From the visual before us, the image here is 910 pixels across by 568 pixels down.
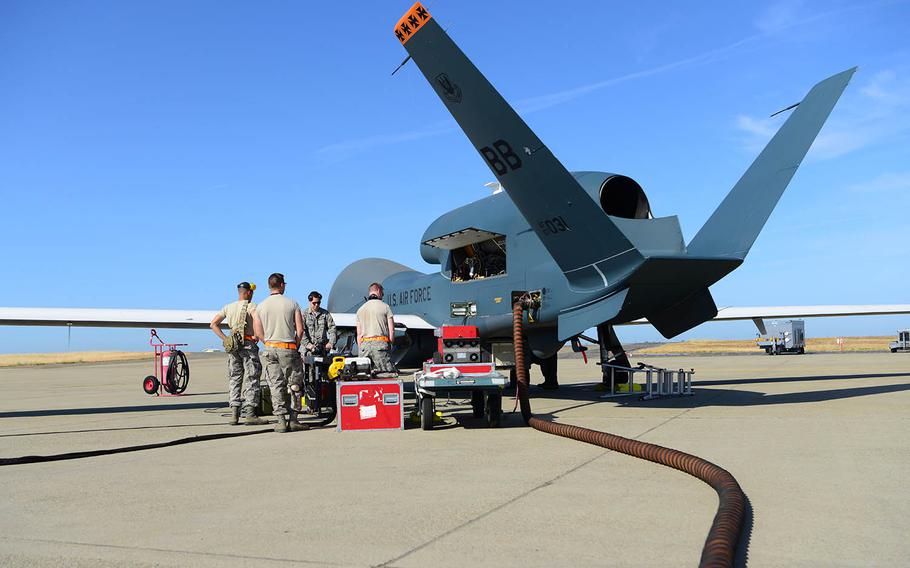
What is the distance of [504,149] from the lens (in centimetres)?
968

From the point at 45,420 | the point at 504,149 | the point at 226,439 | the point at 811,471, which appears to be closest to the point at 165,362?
the point at 45,420

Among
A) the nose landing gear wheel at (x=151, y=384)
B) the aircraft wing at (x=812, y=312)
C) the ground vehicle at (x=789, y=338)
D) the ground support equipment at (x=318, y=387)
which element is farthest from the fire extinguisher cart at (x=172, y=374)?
the ground vehicle at (x=789, y=338)

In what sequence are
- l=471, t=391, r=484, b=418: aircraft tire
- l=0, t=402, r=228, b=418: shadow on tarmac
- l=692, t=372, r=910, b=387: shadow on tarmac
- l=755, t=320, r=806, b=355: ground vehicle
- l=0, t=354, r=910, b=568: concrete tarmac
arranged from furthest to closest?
l=755, t=320, r=806, b=355: ground vehicle
l=692, t=372, r=910, b=387: shadow on tarmac
l=0, t=402, r=228, b=418: shadow on tarmac
l=471, t=391, r=484, b=418: aircraft tire
l=0, t=354, r=910, b=568: concrete tarmac

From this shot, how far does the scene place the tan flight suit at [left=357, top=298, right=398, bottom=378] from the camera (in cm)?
1039

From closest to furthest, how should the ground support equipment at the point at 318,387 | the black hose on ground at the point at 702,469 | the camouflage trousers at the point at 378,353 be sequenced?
the black hose on ground at the point at 702,469
the camouflage trousers at the point at 378,353
the ground support equipment at the point at 318,387

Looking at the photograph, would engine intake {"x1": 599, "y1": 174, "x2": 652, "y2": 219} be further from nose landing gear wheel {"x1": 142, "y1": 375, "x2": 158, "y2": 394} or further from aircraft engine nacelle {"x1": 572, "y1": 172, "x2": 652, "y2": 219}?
nose landing gear wheel {"x1": 142, "y1": 375, "x2": 158, "y2": 394}

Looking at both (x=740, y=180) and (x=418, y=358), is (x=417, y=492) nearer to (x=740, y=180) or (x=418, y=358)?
(x=740, y=180)

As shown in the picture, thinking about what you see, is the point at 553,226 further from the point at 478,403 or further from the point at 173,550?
the point at 173,550

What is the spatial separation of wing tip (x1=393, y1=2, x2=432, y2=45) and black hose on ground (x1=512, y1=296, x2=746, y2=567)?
4.38 metres

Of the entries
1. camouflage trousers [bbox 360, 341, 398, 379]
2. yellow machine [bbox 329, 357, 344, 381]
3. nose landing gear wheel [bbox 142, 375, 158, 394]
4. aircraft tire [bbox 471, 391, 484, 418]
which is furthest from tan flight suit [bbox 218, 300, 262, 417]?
nose landing gear wheel [bbox 142, 375, 158, 394]

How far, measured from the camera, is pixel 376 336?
10.4 metres

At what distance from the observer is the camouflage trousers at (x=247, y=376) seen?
10695mm

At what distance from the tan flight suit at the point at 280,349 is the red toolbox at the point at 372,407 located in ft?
2.64

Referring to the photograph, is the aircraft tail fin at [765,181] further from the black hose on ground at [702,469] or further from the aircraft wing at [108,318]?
the aircraft wing at [108,318]
